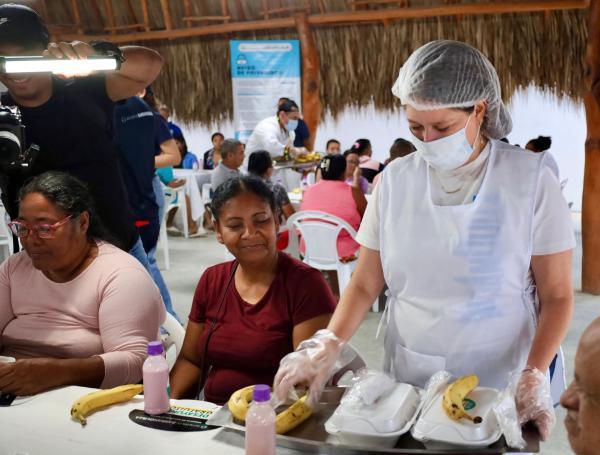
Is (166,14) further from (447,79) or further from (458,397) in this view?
(458,397)

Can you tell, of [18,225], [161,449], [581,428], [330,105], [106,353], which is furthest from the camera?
[330,105]

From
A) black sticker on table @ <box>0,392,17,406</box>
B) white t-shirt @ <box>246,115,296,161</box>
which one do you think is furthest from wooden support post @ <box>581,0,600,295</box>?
black sticker on table @ <box>0,392,17,406</box>

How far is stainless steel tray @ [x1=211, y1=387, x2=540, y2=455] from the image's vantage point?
128cm

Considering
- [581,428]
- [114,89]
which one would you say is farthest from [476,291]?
[114,89]

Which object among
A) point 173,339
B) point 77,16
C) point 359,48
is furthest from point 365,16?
point 173,339

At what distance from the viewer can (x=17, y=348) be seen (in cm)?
216

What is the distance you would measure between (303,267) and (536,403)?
0.89 m

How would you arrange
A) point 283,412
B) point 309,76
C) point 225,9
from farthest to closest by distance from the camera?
point 225,9
point 309,76
point 283,412

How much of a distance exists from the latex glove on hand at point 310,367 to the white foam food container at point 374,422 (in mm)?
130

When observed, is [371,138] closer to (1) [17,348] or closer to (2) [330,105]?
(2) [330,105]

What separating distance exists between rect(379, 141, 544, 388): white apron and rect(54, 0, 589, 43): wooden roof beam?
21.1 ft

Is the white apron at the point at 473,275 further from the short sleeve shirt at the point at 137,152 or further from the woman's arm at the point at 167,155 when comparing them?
the woman's arm at the point at 167,155

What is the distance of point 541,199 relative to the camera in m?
1.60

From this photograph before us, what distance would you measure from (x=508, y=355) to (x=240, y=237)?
2.81 ft
